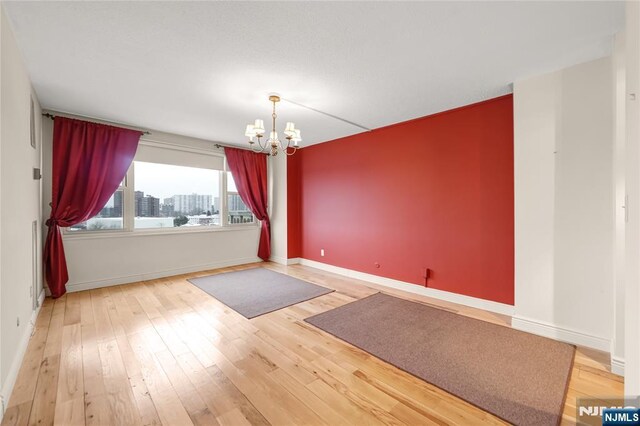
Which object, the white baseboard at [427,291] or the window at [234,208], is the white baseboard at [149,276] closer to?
the window at [234,208]

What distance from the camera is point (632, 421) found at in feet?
A: 4.03

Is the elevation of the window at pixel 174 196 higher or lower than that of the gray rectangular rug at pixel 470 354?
higher

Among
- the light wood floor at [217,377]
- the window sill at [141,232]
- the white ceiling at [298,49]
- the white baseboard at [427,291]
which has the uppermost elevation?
the white ceiling at [298,49]

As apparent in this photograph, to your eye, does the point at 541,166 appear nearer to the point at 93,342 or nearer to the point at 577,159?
the point at 577,159

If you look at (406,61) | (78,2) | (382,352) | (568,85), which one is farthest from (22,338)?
(568,85)

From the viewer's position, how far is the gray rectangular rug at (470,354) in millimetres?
1609

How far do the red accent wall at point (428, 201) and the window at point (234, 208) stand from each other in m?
1.64

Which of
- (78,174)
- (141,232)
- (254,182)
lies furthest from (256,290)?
(78,174)

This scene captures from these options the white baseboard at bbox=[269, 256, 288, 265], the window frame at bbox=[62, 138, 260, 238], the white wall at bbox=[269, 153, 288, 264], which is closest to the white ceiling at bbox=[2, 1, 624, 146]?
the window frame at bbox=[62, 138, 260, 238]

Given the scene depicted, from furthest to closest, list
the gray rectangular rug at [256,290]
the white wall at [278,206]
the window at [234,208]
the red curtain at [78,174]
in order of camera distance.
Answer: the white wall at [278,206] < the window at [234,208] < the red curtain at [78,174] < the gray rectangular rug at [256,290]

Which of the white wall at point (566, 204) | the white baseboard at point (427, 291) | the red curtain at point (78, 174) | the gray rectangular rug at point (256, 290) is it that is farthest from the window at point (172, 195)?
the white wall at point (566, 204)

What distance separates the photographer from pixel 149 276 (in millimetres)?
Result: 4281

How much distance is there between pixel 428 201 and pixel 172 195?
14.4 feet

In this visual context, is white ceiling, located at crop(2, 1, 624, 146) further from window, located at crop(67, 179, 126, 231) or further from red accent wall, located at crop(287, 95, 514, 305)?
window, located at crop(67, 179, 126, 231)
